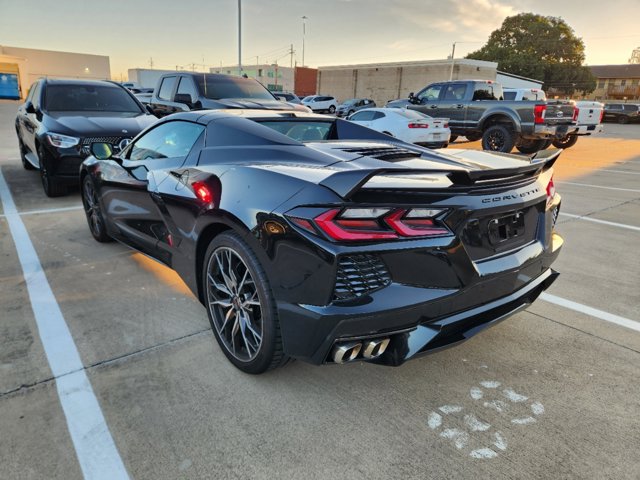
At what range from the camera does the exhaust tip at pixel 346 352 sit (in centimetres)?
194

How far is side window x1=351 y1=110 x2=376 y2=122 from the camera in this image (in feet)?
43.7

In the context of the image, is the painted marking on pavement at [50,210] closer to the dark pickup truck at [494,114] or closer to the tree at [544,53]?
the dark pickup truck at [494,114]

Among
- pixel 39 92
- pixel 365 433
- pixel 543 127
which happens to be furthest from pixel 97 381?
pixel 543 127

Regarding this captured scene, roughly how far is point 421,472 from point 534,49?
6868 cm

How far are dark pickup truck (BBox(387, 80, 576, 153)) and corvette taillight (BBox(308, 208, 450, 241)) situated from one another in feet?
37.1

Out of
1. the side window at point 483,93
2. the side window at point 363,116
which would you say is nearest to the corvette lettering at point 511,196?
the side window at point 363,116

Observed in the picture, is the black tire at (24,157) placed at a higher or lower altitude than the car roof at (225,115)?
lower

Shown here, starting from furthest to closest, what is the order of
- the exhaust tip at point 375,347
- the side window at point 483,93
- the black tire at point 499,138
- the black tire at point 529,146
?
the black tire at point 529,146 → the side window at point 483,93 → the black tire at point 499,138 → the exhaust tip at point 375,347

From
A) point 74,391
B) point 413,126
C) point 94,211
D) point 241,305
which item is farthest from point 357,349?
point 413,126

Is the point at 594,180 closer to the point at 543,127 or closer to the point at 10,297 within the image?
the point at 543,127

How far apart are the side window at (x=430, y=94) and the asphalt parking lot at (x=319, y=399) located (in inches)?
466

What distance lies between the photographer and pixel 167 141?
350 centimetres

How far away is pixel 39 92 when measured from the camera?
23.9 ft

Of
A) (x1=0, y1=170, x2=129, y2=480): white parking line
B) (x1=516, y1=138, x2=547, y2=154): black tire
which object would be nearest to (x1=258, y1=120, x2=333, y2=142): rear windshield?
(x1=0, y1=170, x2=129, y2=480): white parking line
